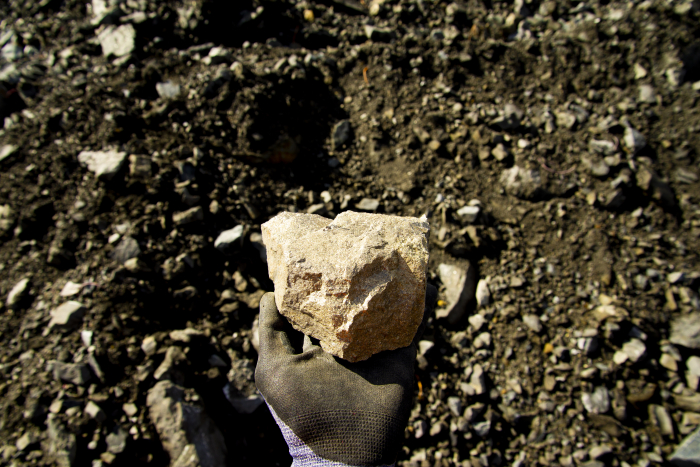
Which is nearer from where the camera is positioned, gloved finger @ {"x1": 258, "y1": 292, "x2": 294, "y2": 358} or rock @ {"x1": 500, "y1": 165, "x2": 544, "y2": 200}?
gloved finger @ {"x1": 258, "y1": 292, "x2": 294, "y2": 358}

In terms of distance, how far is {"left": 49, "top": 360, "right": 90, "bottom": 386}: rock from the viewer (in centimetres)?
251

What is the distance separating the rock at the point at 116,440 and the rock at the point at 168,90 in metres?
2.77

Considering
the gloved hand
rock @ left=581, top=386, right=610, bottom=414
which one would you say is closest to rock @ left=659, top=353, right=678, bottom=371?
rock @ left=581, top=386, right=610, bottom=414

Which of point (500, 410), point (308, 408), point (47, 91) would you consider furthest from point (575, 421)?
point (47, 91)

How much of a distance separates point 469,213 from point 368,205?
2.81 ft

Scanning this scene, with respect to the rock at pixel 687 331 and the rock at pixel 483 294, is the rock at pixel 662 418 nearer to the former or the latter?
the rock at pixel 687 331

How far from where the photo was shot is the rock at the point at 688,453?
2500 millimetres

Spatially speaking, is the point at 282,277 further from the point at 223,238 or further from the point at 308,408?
the point at 223,238

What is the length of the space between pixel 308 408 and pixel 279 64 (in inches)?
124

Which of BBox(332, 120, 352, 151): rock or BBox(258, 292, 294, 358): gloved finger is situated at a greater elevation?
BBox(332, 120, 352, 151): rock

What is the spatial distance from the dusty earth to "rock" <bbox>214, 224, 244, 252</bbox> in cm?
2

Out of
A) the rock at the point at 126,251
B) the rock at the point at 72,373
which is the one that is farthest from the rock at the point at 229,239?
the rock at the point at 72,373

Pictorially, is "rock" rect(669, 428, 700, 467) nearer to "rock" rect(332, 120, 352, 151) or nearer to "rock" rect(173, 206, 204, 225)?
"rock" rect(332, 120, 352, 151)

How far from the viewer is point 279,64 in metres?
3.71
